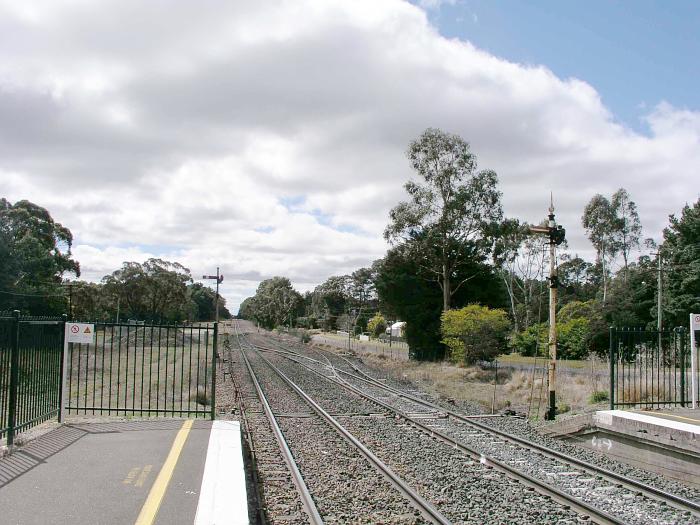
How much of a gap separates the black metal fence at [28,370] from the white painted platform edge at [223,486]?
2.76 meters

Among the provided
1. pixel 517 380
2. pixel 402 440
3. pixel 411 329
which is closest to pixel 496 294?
pixel 411 329

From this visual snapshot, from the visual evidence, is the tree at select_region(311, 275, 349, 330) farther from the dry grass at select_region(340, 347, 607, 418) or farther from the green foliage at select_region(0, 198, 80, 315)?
the dry grass at select_region(340, 347, 607, 418)

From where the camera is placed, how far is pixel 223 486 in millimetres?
7473

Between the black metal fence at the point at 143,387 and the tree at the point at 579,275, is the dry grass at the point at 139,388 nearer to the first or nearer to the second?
the black metal fence at the point at 143,387

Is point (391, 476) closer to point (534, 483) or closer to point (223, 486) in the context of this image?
point (534, 483)

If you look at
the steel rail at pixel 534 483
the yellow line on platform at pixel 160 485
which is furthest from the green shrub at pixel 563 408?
the yellow line on platform at pixel 160 485

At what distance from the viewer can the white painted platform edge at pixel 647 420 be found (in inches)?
395

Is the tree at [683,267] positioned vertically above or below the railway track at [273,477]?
above

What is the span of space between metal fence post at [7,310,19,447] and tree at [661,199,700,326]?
4752 centimetres

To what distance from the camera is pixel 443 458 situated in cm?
1102

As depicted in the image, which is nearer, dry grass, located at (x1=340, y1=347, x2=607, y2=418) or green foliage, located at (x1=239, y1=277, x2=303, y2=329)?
dry grass, located at (x1=340, y1=347, x2=607, y2=418)

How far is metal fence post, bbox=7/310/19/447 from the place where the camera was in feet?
29.2

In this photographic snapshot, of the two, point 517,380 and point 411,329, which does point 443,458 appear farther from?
point 411,329

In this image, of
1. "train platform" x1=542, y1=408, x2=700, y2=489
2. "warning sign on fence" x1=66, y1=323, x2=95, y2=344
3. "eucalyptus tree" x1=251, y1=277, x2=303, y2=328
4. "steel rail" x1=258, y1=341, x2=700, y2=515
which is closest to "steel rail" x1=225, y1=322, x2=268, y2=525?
"warning sign on fence" x1=66, y1=323, x2=95, y2=344
